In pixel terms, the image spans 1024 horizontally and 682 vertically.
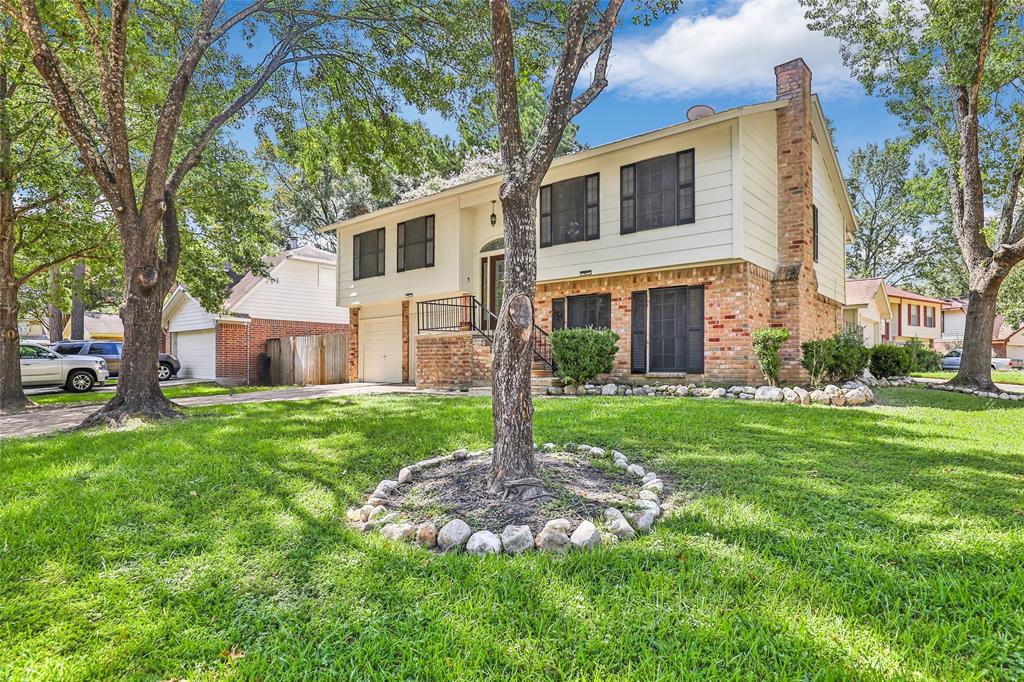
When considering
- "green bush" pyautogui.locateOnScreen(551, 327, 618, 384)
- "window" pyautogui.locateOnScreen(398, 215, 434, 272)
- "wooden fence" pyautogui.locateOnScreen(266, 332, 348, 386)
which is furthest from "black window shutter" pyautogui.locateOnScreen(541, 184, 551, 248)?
"wooden fence" pyautogui.locateOnScreen(266, 332, 348, 386)

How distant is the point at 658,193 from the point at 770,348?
365 centimetres

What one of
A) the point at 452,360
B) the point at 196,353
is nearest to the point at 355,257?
the point at 452,360

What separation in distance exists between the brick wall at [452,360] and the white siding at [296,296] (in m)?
7.26

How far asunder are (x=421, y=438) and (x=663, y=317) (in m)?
6.77

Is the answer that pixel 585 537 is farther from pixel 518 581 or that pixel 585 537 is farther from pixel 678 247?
pixel 678 247


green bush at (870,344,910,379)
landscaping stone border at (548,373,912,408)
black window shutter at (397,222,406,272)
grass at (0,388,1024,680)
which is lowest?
grass at (0,388,1024,680)

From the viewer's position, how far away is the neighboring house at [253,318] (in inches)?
695

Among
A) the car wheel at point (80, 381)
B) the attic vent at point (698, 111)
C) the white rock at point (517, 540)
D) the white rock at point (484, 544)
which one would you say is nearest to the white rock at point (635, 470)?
the white rock at point (517, 540)

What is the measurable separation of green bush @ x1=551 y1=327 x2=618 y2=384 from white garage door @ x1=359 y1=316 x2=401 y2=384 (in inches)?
259

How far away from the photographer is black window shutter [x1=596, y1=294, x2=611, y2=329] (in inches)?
444

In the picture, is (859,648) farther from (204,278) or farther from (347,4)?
(204,278)

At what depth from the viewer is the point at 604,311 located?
37.2ft

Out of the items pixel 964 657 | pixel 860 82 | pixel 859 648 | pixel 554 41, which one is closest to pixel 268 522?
pixel 859 648

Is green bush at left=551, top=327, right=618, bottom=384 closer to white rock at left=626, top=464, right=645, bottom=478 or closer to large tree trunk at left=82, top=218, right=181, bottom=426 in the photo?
white rock at left=626, top=464, right=645, bottom=478
